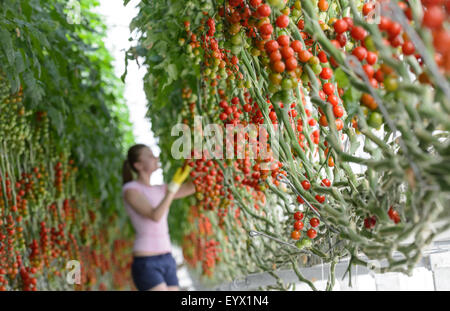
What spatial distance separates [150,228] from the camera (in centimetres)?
198

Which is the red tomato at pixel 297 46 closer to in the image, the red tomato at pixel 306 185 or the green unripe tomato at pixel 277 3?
the green unripe tomato at pixel 277 3

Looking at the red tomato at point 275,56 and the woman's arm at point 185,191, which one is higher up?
the red tomato at point 275,56

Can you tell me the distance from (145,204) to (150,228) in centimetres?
12

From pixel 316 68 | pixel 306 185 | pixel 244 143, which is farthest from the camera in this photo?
pixel 244 143

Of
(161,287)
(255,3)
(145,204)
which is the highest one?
(255,3)

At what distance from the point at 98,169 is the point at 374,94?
241cm

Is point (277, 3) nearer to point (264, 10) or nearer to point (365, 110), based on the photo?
point (264, 10)

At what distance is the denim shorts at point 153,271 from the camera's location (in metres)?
1.88

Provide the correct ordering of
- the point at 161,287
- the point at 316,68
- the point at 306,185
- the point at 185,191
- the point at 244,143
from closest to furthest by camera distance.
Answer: the point at 316,68, the point at 306,185, the point at 244,143, the point at 161,287, the point at 185,191

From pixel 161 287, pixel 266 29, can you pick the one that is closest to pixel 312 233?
pixel 266 29

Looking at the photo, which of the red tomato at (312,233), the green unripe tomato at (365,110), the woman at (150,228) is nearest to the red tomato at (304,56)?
the green unripe tomato at (365,110)

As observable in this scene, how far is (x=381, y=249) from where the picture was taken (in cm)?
42

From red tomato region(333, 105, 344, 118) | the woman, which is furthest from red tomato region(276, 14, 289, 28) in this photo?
the woman
